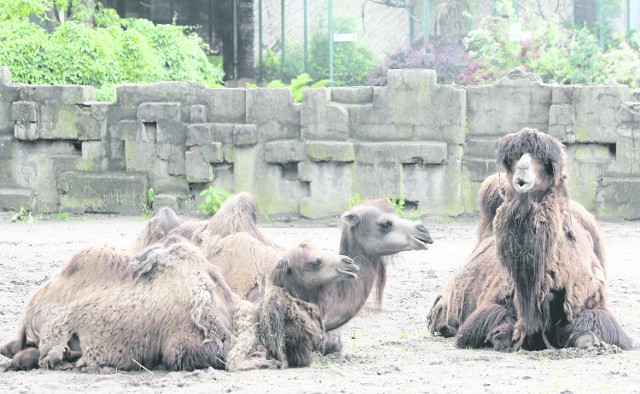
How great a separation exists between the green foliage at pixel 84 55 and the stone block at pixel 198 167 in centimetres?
275

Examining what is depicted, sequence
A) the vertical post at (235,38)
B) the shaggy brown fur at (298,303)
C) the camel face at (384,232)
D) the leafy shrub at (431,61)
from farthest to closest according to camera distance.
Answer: the vertical post at (235,38) < the leafy shrub at (431,61) < the camel face at (384,232) < the shaggy brown fur at (298,303)

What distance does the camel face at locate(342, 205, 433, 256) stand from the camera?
8055 mm

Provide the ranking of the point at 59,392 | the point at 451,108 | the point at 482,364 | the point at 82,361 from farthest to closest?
the point at 451,108 → the point at 482,364 → the point at 82,361 → the point at 59,392

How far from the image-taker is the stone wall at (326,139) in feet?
52.2

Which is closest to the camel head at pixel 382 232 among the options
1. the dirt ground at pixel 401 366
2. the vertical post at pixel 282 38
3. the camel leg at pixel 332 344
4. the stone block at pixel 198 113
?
the dirt ground at pixel 401 366

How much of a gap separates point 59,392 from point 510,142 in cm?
317

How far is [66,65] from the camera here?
19.4 meters

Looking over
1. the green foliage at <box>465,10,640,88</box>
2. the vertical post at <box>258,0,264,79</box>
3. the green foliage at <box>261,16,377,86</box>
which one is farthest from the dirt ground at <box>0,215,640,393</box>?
the vertical post at <box>258,0,264,79</box>

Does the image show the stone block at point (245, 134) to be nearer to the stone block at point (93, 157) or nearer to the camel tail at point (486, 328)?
the stone block at point (93, 157)

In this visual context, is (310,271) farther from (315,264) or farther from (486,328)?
(486,328)

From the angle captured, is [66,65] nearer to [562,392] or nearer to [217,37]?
[217,37]

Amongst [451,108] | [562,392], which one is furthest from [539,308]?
[451,108]

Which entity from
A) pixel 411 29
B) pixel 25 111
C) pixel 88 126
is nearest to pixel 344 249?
pixel 88 126

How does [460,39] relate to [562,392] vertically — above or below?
above
